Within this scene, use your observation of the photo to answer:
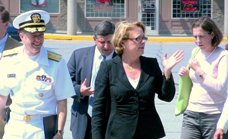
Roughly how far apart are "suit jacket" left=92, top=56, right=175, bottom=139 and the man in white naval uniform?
28 cm

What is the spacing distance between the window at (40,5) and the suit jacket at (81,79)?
29.9m

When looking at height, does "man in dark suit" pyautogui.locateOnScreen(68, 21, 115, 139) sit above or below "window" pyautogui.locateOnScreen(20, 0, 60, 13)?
below

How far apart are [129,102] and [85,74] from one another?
48.1 inches

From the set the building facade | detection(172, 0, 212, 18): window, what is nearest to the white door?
the building facade

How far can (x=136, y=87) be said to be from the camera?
473 centimetres

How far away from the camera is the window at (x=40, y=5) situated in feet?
116

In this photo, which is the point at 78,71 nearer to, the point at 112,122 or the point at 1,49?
the point at 1,49

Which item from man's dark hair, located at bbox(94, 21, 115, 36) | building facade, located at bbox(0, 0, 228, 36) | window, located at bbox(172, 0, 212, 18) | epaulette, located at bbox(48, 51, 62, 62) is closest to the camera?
epaulette, located at bbox(48, 51, 62, 62)

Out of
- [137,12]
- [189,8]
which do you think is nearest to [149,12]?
[137,12]

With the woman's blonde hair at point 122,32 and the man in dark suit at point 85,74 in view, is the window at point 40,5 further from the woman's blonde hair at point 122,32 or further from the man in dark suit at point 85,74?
the woman's blonde hair at point 122,32

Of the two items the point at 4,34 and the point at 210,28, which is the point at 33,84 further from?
the point at 210,28

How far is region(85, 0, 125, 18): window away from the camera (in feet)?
116

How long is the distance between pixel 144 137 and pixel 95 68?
131cm

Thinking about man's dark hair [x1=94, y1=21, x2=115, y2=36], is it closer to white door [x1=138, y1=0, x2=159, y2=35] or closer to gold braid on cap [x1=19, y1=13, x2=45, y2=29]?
gold braid on cap [x1=19, y1=13, x2=45, y2=29]
